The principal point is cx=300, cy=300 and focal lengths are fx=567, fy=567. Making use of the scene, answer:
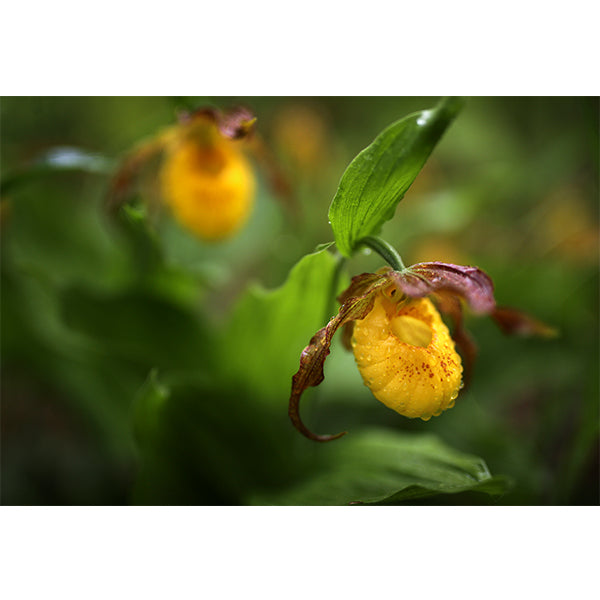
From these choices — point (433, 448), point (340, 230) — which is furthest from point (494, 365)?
point (340, 230)

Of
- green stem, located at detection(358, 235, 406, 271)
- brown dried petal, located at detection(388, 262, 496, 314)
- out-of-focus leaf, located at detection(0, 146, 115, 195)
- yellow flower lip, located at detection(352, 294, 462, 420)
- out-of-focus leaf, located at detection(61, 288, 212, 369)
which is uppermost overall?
out-of-focus leaf, located at detection(0, 146, 115, 195)

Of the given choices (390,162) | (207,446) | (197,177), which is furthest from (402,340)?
(197,177)

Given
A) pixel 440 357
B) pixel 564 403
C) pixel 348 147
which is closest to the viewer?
pixel 440 357

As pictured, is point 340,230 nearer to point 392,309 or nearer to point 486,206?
point 392,309

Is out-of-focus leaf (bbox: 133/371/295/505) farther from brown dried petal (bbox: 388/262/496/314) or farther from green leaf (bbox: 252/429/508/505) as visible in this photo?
brown dried petal (bbox: 388/262/496/314)

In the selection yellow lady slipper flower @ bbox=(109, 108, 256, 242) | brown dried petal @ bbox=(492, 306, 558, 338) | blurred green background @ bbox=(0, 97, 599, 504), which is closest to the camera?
brown dried petal @ bbox=(492, 306, 558, 338)

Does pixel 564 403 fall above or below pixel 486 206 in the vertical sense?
below

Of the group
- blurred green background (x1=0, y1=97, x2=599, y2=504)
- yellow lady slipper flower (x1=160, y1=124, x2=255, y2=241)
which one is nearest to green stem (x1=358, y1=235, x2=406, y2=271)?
blurred green background (x1=0, y1=97, x2=599, y2=504)
